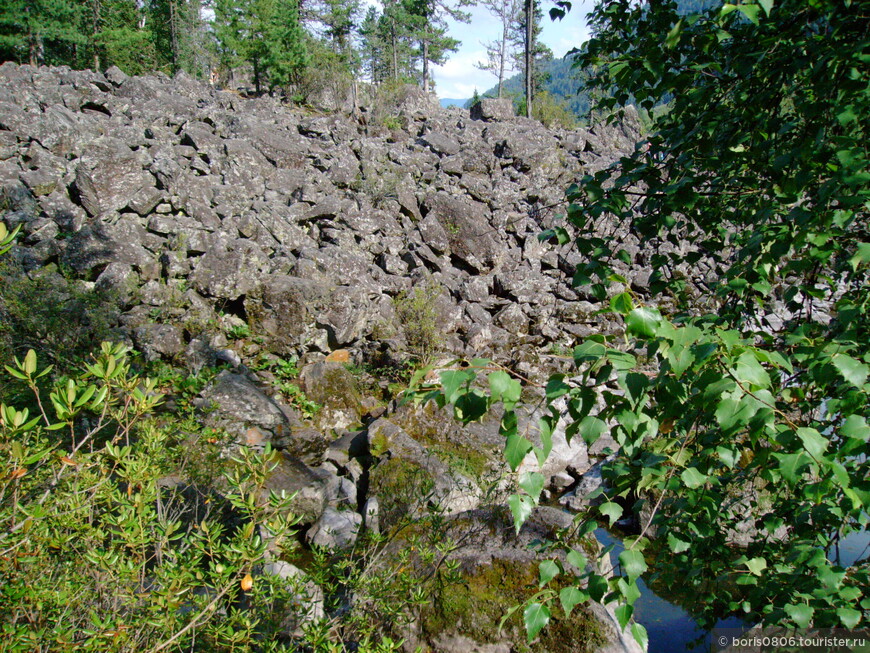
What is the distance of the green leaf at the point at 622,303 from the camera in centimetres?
94

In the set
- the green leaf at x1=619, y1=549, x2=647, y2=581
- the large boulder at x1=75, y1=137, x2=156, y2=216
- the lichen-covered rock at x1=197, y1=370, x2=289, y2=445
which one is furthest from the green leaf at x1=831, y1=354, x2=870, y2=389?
the large boulder at x1=75, y1=137, x2=156, y2=216

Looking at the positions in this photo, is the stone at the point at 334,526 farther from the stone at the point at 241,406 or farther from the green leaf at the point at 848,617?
the green leaf at the point at 848,617

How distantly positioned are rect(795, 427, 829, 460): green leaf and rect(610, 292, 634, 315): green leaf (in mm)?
361

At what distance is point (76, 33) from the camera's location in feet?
77.3

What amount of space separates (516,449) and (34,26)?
30318mm

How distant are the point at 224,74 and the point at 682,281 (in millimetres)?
28736

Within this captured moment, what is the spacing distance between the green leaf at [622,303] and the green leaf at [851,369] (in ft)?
1.25

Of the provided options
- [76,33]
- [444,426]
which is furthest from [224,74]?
[444,426]

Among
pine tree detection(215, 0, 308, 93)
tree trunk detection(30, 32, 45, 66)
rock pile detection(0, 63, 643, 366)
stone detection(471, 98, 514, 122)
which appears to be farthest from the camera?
tree trunk detection(30, 32, 45, 66)

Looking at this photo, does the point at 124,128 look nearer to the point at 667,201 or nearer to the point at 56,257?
the point at 56,257

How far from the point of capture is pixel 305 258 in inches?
421

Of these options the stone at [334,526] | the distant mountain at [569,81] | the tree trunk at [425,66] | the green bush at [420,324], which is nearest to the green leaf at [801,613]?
the distant mountain at [569,81]

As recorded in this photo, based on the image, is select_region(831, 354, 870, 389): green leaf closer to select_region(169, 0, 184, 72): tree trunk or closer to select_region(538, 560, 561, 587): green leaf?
select_region(538, 560, 561, 587): green leaf

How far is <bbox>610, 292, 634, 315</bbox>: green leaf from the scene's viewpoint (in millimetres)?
944
